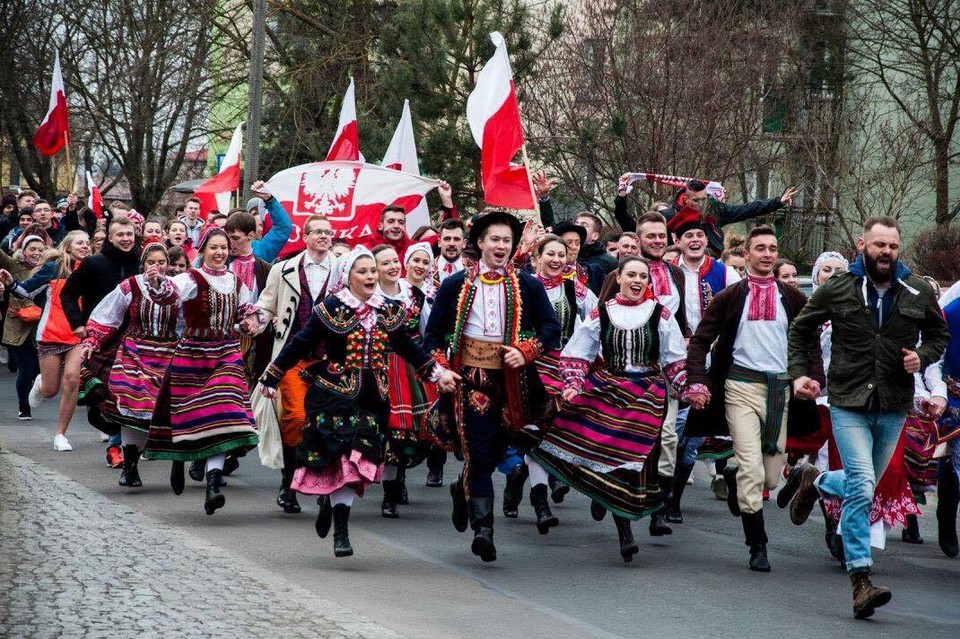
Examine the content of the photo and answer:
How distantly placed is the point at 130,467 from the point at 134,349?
861 millimetres

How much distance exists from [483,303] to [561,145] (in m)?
15.4

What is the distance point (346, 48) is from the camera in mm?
32000

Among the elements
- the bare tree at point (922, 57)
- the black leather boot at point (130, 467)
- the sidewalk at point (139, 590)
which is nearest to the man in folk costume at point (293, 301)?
the black leather boot at point (130, 467)

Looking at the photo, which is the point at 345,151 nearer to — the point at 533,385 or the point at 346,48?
the point at 533,385

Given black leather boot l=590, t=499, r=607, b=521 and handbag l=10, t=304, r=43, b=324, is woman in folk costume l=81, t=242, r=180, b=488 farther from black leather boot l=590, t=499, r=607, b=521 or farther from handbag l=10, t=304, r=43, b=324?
handbag l=10, t=304, r=43, b=324

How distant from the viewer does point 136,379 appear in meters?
11.1

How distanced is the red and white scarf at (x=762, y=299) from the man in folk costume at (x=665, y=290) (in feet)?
3.71

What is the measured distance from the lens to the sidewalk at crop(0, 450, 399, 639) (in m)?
6.49

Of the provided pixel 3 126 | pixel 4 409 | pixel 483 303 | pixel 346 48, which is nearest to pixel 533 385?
pixel 483 303

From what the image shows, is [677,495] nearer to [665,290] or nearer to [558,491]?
[558,491]

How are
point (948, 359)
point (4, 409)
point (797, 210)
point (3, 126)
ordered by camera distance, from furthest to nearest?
point (3, 126) → point (797, 210) → point (4, 409) → point (948, 359)

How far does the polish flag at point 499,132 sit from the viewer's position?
13.3 meters

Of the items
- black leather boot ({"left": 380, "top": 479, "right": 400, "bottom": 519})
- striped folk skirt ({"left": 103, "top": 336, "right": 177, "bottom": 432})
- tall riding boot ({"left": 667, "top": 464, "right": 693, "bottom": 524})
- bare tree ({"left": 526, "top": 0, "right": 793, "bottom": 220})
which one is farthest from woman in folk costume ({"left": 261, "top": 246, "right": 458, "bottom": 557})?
bare tree ({"left": 526, "top": 0, "right": 793, "bottom": 220})

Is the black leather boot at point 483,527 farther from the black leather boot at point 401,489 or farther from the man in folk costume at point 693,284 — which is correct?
the man in folk costume at point 693,284
